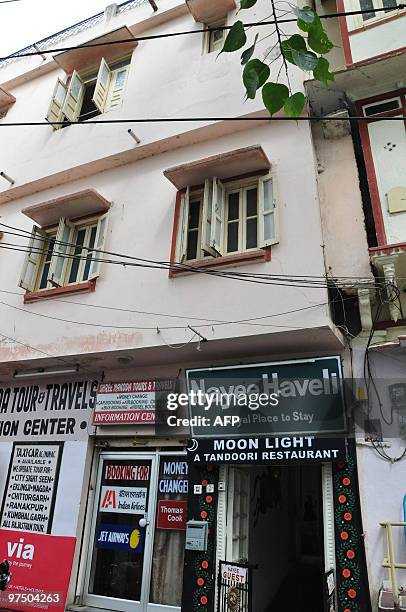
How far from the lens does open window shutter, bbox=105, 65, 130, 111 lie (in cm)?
880

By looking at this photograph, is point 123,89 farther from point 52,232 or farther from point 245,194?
point 245,194

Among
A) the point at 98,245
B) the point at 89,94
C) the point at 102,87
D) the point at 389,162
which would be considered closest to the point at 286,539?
the point at 98,245

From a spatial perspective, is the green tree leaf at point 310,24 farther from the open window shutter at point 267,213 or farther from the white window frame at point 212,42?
the white window frame at point 212,42

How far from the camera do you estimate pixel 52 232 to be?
27.0 feet

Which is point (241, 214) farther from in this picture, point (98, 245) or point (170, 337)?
point (98, 245)

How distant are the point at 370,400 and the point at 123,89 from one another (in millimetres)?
7463

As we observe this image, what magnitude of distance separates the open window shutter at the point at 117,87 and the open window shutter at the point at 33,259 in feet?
9.88

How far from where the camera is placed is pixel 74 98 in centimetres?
914

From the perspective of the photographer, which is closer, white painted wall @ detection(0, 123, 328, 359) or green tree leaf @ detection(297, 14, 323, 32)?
green tree leaf @ detection(297, 14, 323, 32)

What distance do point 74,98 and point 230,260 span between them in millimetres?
5704

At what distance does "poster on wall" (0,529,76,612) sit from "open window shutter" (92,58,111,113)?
25.3 ft

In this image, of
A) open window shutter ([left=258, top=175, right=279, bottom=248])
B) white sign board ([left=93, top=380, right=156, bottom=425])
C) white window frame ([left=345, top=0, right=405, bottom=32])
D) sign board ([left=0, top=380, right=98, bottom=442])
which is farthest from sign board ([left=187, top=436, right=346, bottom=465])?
white window frame ([left=345, top=0, right=405, bottom=32])

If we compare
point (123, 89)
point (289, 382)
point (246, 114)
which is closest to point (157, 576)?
point (289, 382)

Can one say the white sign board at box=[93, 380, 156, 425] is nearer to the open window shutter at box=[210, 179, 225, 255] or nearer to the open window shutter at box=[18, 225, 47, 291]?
the open window shutter at box=[210, 179, 225, 255]
